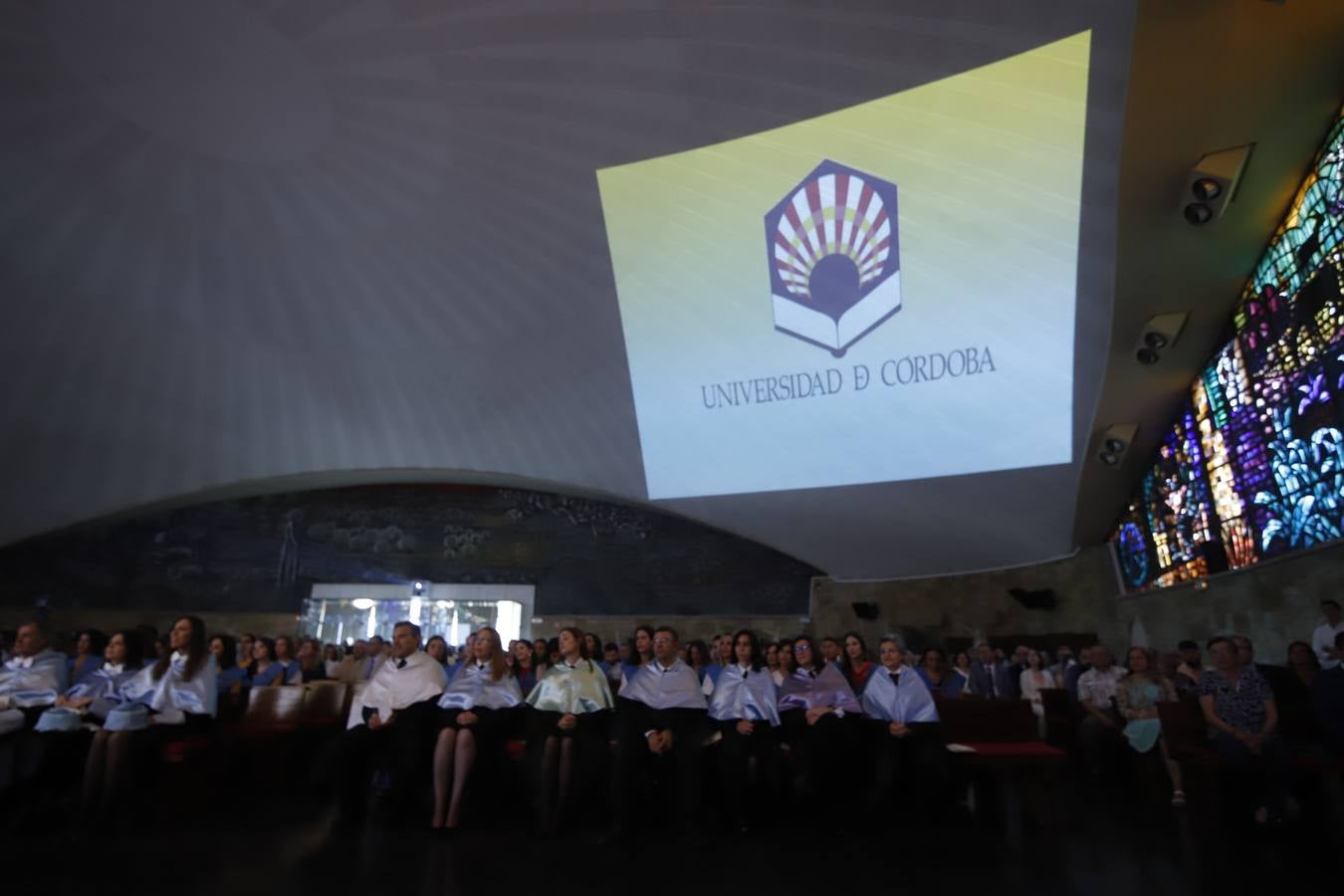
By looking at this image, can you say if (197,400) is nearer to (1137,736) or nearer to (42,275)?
(42,275)

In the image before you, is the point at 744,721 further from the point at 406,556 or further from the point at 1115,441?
the point at 406,556

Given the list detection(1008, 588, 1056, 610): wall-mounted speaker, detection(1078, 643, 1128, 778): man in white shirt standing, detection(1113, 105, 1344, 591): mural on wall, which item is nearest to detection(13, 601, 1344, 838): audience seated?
detection(1078, 643, 1128, 778): man in white shirt standing

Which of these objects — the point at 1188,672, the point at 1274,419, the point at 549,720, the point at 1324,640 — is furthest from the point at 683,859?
the point at 1274,419

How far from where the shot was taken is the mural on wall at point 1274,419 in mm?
5059

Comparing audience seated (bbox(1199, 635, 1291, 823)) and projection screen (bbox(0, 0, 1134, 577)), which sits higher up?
projection screen (bbox(0, 0, 1134, 577))

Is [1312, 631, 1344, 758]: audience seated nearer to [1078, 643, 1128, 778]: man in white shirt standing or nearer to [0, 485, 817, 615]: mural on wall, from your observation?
[1078, 643, 1128, 778]: man in white shirt standing

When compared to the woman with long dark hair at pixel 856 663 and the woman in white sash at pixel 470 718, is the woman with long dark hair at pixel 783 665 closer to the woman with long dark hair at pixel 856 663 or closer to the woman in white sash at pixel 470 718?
the woman with long dark hair at pixel 856 663

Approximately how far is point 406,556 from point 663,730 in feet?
37.8

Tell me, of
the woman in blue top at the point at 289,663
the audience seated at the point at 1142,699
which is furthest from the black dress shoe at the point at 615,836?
the woman in blue top at the point at 289,663

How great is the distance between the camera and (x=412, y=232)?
9.53m

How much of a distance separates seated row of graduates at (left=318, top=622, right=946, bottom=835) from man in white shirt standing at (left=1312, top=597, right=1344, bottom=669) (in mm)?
2765

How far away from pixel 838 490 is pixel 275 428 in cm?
966

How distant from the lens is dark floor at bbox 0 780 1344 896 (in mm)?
3029

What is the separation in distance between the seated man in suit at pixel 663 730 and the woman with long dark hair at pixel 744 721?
0.14 meters
